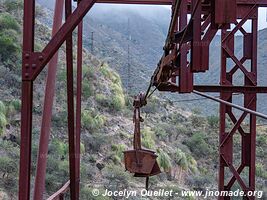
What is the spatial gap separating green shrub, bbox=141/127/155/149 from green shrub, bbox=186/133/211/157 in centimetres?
182

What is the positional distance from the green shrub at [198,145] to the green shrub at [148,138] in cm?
182

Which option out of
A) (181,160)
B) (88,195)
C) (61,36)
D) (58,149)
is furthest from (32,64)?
(181,160)

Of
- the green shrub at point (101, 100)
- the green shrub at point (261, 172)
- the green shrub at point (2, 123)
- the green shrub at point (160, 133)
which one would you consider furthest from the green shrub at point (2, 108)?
the green shrub at point (261, 172)

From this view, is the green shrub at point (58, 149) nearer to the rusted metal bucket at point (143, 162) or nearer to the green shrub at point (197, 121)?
the green shrub at point (197, 121)

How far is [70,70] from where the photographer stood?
366 centimetres

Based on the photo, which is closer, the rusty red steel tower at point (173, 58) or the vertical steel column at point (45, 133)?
the rusty red steel tower at point (173, 58)

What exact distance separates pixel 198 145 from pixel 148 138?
2622 mm

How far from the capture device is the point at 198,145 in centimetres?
1908

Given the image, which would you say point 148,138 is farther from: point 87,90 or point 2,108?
point 2,108

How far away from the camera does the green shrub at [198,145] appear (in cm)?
1883

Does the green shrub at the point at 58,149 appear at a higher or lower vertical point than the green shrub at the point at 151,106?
lower

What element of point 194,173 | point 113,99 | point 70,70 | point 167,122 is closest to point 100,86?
point 113,99

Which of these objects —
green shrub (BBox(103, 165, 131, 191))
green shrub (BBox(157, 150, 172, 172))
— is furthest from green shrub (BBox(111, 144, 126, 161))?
green shrub (BBox(157, 150, 172, 172))

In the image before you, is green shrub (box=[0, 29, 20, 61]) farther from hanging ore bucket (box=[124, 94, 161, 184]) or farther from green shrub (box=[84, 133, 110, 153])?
hanging ore bucket (box=[124, 94, 161, 184])
